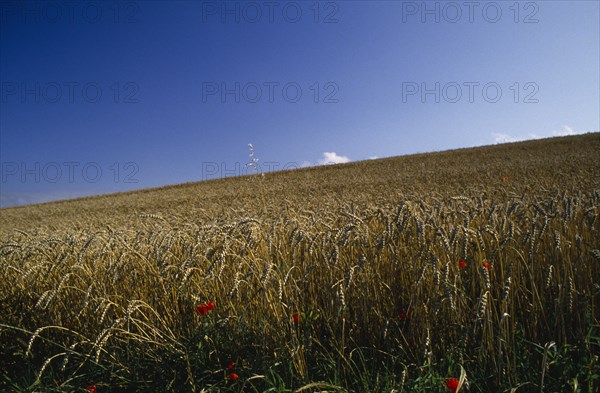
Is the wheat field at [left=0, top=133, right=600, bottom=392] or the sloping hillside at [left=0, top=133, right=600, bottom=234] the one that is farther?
the sloping hillside at [left=0, top=133, right=600, bottom=234]

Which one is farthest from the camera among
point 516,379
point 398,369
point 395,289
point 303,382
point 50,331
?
point 50,331

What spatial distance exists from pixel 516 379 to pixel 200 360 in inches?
68.4

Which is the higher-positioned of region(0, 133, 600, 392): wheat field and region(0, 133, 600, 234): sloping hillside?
region(0, 133, 600, 234): sloping hillside

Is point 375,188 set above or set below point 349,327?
above

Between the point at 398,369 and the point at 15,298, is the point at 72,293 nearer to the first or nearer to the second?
the point at 15,298

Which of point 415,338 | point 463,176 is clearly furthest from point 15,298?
point 463,176

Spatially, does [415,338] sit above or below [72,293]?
below

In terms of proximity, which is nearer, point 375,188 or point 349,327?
point 349,327

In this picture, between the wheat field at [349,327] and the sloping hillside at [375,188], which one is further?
the sloping hillside at [375,188]

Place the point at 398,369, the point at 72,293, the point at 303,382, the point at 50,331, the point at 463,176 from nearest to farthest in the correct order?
the point at 303,382 → the point at 398,369 → the point at 50,331 → the point at 72,293 → the point at 463,176

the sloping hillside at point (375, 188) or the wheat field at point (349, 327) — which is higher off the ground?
the sloping hillside at point (375, 188)

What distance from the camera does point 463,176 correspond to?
54.4 ft

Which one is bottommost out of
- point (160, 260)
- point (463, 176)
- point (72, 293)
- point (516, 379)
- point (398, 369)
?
point (398, 369)

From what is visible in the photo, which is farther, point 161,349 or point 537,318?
point 161,349
